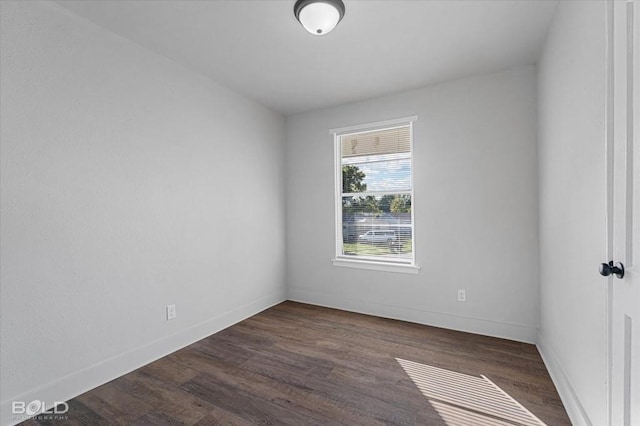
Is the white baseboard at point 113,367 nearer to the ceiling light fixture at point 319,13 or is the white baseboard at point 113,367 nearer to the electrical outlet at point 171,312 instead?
the electrical outlet at point 171,312

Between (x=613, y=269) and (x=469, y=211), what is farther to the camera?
(x=469, y=211)

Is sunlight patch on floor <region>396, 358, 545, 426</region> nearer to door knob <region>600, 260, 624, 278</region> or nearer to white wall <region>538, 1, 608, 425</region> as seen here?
white wall <region>538, 1, 608, 425</region>

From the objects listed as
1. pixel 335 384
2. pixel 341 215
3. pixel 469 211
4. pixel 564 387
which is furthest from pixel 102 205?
pixel 564 387

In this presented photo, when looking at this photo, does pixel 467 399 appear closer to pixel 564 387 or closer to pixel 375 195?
pixel 564 387

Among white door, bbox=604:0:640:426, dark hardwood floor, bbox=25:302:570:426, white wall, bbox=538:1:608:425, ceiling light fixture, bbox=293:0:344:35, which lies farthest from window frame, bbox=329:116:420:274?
white door, bbox=604:0:640:426

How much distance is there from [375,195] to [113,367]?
305 cm

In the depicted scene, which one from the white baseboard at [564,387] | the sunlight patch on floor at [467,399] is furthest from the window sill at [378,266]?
the white baseboard at [564,387]

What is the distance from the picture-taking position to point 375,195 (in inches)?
146

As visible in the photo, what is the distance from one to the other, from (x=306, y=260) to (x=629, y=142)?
3.43 meters

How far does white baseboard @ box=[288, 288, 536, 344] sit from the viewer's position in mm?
2860

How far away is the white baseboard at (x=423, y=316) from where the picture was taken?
286 cm

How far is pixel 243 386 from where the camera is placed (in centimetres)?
215

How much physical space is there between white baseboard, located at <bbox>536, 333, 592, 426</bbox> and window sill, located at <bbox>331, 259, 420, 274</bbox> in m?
1.29

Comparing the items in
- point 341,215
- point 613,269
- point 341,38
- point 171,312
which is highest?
point 341,38
